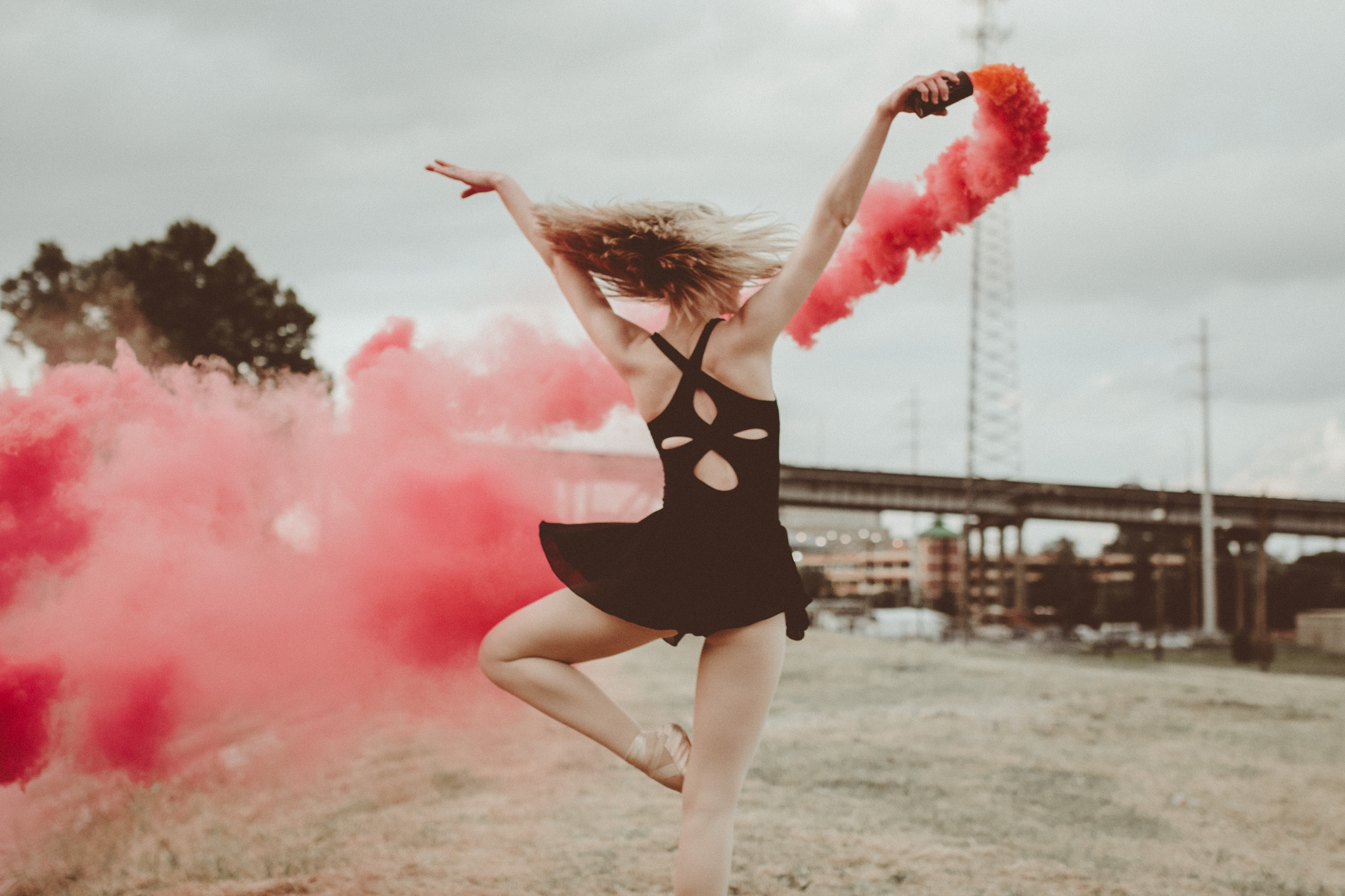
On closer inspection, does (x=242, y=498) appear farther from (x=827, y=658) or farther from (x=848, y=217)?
(x=827, y=658)

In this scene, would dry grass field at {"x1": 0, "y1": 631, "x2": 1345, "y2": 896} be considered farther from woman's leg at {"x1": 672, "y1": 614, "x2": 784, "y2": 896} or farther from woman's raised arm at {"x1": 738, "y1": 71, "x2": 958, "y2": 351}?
woman's raised arm at {"x1": 738, "y1": 71, "x2": 958, "y2": 351}

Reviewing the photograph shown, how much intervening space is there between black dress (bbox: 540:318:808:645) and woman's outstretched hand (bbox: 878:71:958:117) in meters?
0.89

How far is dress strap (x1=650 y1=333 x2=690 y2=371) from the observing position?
10.0 feet

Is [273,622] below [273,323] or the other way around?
below

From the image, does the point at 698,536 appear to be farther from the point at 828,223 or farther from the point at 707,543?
the point at 828,223

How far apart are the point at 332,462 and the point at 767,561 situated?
3.32 m

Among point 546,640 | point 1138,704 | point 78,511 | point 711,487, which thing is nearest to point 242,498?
point 78,511

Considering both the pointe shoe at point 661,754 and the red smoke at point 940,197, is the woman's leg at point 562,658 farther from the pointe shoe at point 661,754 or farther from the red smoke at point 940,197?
the red smoke at point 940,197

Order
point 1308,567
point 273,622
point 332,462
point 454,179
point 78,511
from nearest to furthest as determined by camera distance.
Answer: point 454,179, point 78,511, point 273,622, point 332,462, point 1308,567

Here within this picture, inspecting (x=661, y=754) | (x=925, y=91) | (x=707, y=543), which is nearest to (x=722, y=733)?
(x=661, y=754)

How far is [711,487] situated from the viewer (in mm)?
2992

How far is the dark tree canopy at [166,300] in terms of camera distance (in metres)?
20.2

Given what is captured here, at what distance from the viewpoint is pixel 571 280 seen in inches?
136

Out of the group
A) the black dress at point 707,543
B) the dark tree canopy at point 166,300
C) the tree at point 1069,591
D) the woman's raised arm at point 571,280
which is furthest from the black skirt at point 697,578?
the tree at point 1069,591
